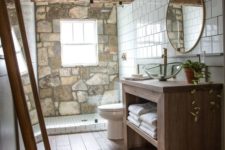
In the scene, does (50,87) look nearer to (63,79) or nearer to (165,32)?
(63,79)

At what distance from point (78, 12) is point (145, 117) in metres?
3.11

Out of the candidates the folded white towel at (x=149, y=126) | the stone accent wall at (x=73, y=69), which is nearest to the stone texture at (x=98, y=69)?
the stone accent wall at (x=73, y=69)

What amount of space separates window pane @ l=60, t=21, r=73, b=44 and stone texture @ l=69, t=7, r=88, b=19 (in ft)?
0.55

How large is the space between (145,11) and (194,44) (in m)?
1.42

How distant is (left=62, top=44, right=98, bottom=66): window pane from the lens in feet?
16.1

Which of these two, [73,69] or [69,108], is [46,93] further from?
[73,69]

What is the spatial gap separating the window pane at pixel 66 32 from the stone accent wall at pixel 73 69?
0.33 feet

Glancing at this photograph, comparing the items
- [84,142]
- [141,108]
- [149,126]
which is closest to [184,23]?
[141,108]

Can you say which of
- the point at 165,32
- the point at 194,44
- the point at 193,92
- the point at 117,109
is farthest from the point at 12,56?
the point at 117,109

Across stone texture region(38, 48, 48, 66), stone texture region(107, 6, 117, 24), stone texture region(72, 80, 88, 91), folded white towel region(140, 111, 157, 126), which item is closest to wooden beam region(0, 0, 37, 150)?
folded white towel region(140, 111, 157, 126)

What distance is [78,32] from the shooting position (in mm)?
4977

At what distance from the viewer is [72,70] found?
4.90 m

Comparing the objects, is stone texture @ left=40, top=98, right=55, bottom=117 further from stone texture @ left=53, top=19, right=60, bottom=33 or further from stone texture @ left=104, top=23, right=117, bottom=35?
stone texture @ left=104, top=23, right=117, bottom=35

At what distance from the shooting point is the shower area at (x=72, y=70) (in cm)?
475
